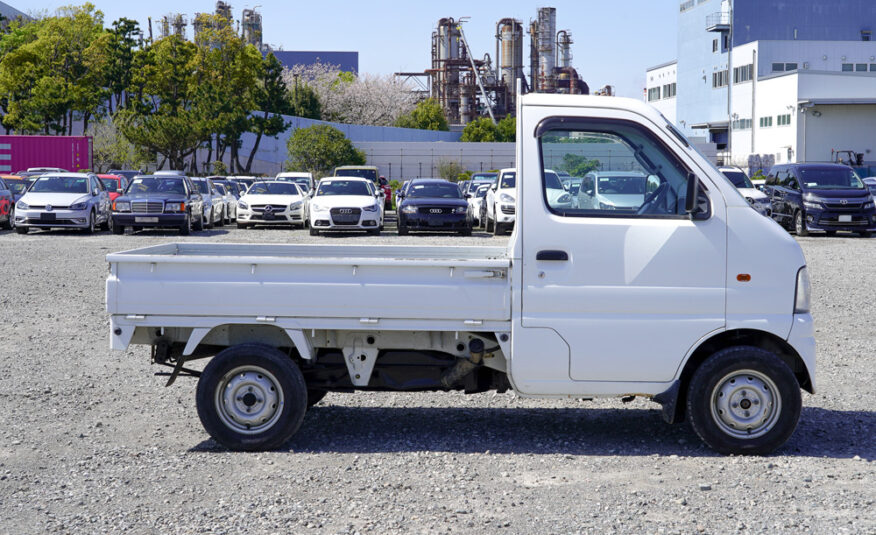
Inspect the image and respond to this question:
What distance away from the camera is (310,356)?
6402mm

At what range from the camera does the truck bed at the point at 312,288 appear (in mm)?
6254

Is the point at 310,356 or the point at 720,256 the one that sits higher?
the point at 720,256

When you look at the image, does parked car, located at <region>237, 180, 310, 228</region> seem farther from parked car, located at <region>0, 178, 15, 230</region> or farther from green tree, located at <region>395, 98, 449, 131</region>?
green tree, located at <region>395, 98, 449, 131</region>

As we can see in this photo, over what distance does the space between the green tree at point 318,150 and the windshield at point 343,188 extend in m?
31.1

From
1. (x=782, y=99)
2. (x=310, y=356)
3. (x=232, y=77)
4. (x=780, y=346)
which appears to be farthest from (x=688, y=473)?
(x=782, y=99)

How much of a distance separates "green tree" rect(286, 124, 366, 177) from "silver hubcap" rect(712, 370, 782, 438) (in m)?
55.6

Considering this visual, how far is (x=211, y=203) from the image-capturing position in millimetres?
31938

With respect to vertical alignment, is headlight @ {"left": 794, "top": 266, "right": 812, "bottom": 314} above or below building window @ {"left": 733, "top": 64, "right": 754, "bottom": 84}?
below

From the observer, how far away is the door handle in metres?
6.23

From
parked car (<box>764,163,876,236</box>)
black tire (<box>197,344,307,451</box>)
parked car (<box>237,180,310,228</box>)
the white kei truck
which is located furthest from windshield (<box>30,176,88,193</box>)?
black tire (<box>197,344,307,451</box>)

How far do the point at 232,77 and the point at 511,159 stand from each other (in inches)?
857

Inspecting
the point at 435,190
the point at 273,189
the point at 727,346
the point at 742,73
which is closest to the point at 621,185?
the point at 727,346

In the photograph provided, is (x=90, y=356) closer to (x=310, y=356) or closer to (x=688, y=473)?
(x=310, y=356)

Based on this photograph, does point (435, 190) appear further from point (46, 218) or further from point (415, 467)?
point (415, 467)
